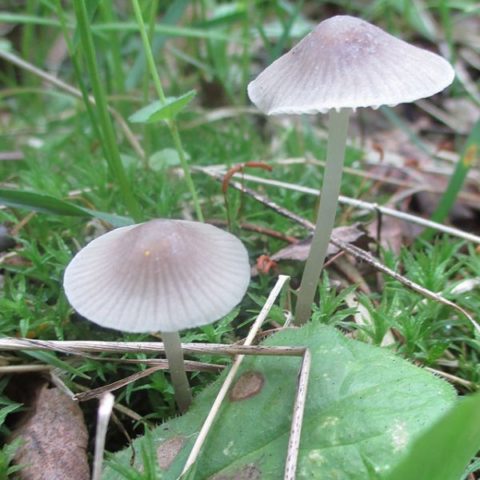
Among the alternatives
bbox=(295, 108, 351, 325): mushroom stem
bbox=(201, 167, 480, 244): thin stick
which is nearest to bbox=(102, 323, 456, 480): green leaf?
bbox=(295, 108, 351, 325): mushroom stem

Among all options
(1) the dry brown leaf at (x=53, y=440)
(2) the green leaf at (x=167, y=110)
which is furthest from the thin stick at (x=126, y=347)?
(2) the green leaf at (x=167, y=110)

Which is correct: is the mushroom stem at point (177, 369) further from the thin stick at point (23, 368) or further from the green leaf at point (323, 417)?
the thin stick at point (23, 368)

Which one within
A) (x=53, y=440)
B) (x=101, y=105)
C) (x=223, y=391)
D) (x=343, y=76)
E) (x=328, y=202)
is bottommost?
(x=53, y=440)

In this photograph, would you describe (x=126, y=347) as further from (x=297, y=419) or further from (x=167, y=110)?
(x=167, y=110)

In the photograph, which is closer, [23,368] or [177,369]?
[177,369]

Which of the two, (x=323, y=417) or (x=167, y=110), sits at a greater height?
(x=167, y=110)

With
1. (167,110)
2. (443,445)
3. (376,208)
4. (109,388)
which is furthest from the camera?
(376,208)

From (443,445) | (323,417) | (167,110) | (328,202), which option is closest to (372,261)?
(328,202)

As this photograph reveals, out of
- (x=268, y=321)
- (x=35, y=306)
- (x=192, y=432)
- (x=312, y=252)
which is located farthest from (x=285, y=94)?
(x=35, y=306)
